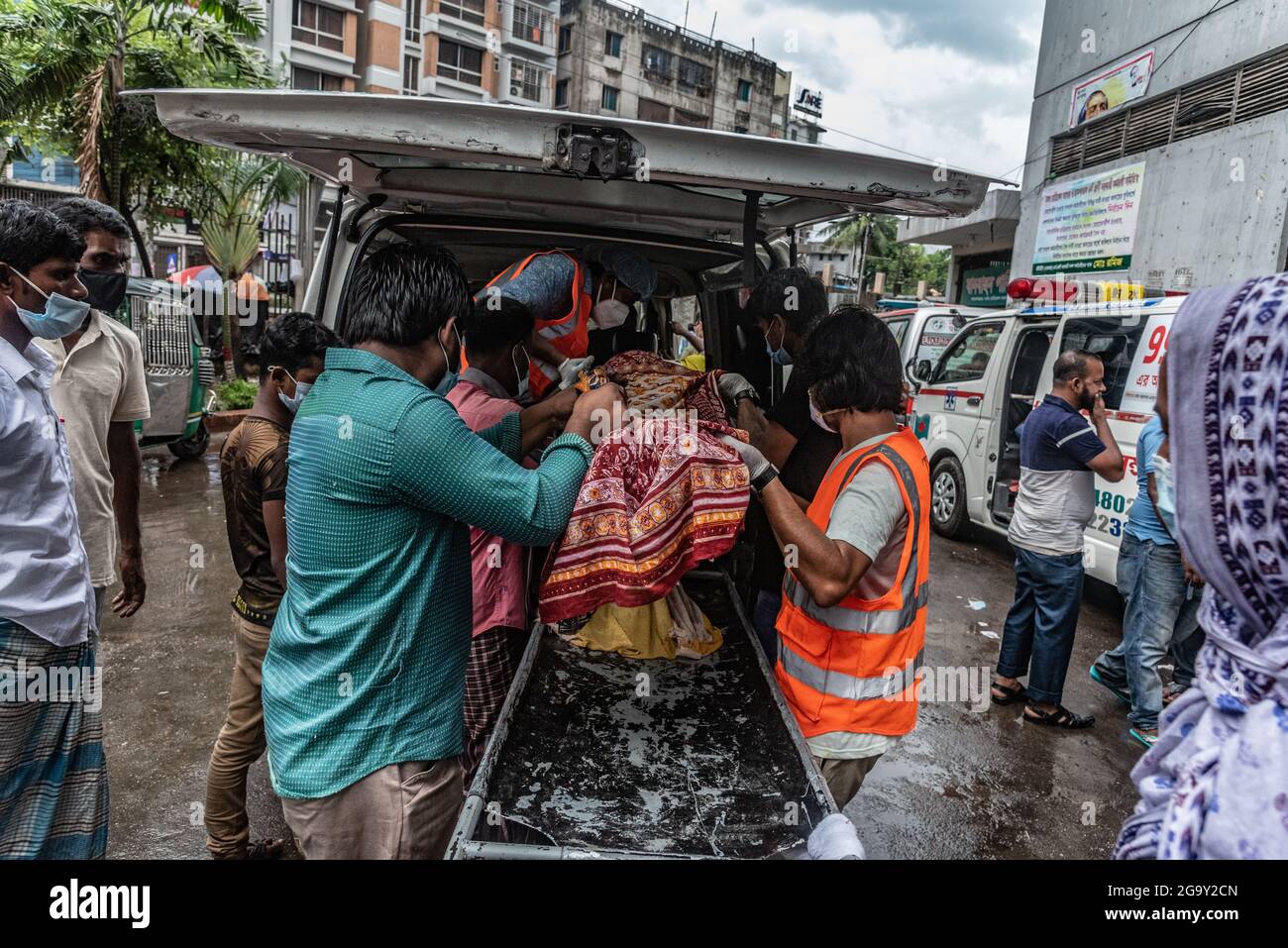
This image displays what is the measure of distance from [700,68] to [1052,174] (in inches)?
1226

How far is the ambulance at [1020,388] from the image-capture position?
5566 millimetres

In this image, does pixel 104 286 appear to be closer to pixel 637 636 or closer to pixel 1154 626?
pixel 637 636

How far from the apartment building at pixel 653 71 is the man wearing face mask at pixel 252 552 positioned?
120 feet

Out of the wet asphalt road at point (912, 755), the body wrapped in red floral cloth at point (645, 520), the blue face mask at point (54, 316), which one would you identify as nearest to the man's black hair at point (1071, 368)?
the wet asphalt road at point (912, 755)

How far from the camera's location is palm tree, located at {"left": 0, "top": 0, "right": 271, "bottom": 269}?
373 inches

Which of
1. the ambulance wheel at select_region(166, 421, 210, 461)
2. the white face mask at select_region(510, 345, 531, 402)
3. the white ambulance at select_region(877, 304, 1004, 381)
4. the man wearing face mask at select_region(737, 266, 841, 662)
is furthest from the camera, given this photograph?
the white ambulance at select_region(877, 304, 1004, 381)

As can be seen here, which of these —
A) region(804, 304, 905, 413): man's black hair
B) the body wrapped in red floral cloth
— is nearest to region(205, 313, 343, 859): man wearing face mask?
the body wrapped in red floral cloth

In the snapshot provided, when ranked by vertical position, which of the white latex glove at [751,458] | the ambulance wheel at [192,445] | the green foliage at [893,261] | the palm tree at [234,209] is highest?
the green foliage at [893,261]

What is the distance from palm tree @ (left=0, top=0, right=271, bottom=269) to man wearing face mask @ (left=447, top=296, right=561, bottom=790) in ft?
29.0

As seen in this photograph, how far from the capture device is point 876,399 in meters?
2.18

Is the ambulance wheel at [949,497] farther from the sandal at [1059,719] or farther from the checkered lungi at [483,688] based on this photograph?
the checkered lungi at [483,688]

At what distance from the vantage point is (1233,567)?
1.16 metres

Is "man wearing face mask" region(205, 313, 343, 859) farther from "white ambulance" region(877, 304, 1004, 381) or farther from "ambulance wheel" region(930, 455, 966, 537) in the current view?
"white ambulance" region(877, 304, 1004, 381)

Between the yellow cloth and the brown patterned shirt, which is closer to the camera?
the brown patterned shirt
